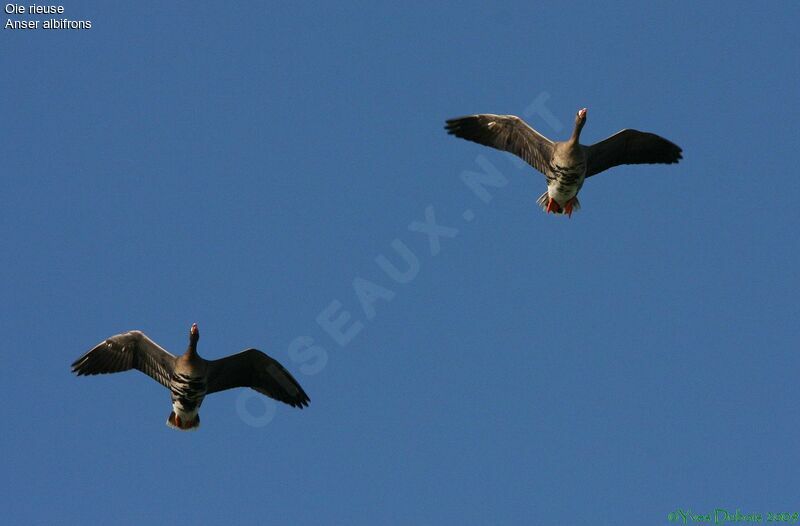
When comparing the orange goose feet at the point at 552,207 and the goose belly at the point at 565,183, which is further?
the orange goose feet at the point at 552,207

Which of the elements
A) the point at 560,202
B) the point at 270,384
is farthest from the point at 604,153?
the point at 270,384

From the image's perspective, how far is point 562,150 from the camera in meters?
25.4

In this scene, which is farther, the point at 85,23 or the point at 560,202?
the point at 85,23

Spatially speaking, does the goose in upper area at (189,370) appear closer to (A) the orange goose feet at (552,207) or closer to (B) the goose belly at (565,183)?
(A) the orange goose feet at (552,207)

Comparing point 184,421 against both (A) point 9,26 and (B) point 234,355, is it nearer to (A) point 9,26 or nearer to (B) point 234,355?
(B) point 234,355

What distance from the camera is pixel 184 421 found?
2577 centimetres

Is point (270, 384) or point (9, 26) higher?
point (9, 26)

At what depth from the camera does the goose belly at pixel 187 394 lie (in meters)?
24.9

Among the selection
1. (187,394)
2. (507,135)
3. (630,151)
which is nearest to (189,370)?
(187,394)

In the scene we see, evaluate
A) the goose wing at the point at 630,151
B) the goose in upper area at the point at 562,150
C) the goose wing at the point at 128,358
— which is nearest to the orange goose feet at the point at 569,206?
the goose in upper area at the point at 562,150

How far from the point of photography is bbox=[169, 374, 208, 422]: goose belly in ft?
81.6

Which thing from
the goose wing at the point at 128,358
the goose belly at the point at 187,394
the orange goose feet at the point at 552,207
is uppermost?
the orange goose feet at the point at 552,207

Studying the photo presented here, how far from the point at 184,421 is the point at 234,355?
2232 millimetres

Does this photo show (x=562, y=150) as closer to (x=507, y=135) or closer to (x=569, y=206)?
(x=507, y=135)
